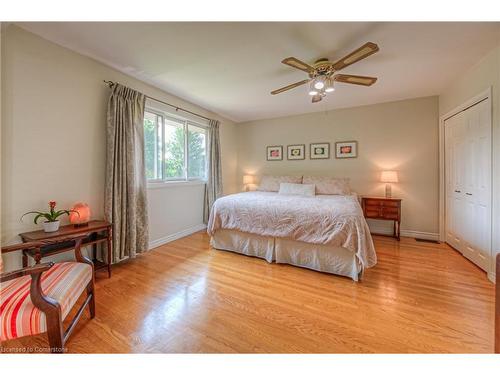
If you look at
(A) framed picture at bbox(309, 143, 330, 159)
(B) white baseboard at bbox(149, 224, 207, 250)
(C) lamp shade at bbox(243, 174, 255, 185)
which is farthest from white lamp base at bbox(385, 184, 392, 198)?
(B) white baseboard at bbox(149, 224, 207, 250)

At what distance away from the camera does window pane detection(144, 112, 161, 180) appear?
2.95 metres

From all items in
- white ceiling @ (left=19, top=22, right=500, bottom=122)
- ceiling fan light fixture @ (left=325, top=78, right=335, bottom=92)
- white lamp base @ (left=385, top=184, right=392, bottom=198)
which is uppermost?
white ceiling @ (left=19, top=22, right=500, bottom=122)

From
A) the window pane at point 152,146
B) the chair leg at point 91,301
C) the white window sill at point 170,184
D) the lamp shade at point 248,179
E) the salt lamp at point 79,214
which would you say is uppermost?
the window pane at point 152,146

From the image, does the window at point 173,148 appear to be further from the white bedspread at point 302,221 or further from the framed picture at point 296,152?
the framed picture at point 296,152

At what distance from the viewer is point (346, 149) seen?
12.9 feet

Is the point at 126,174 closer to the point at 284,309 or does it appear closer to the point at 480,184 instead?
the point at 284,309

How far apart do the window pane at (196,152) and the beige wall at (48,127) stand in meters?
1.32

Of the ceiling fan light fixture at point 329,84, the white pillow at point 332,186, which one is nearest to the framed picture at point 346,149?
the white pillow at point 332,186

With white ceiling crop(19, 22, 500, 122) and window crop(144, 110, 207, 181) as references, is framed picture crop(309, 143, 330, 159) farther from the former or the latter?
window crop(144, 110, 207, 181)

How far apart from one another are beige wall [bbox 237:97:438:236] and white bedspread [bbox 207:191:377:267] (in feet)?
5.65

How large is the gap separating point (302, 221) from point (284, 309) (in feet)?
3.14

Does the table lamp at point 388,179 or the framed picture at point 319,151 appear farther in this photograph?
Result: the framed picture at point 319,151

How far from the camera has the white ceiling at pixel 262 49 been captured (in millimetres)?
1716

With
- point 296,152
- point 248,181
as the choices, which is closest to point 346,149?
point 296,152
